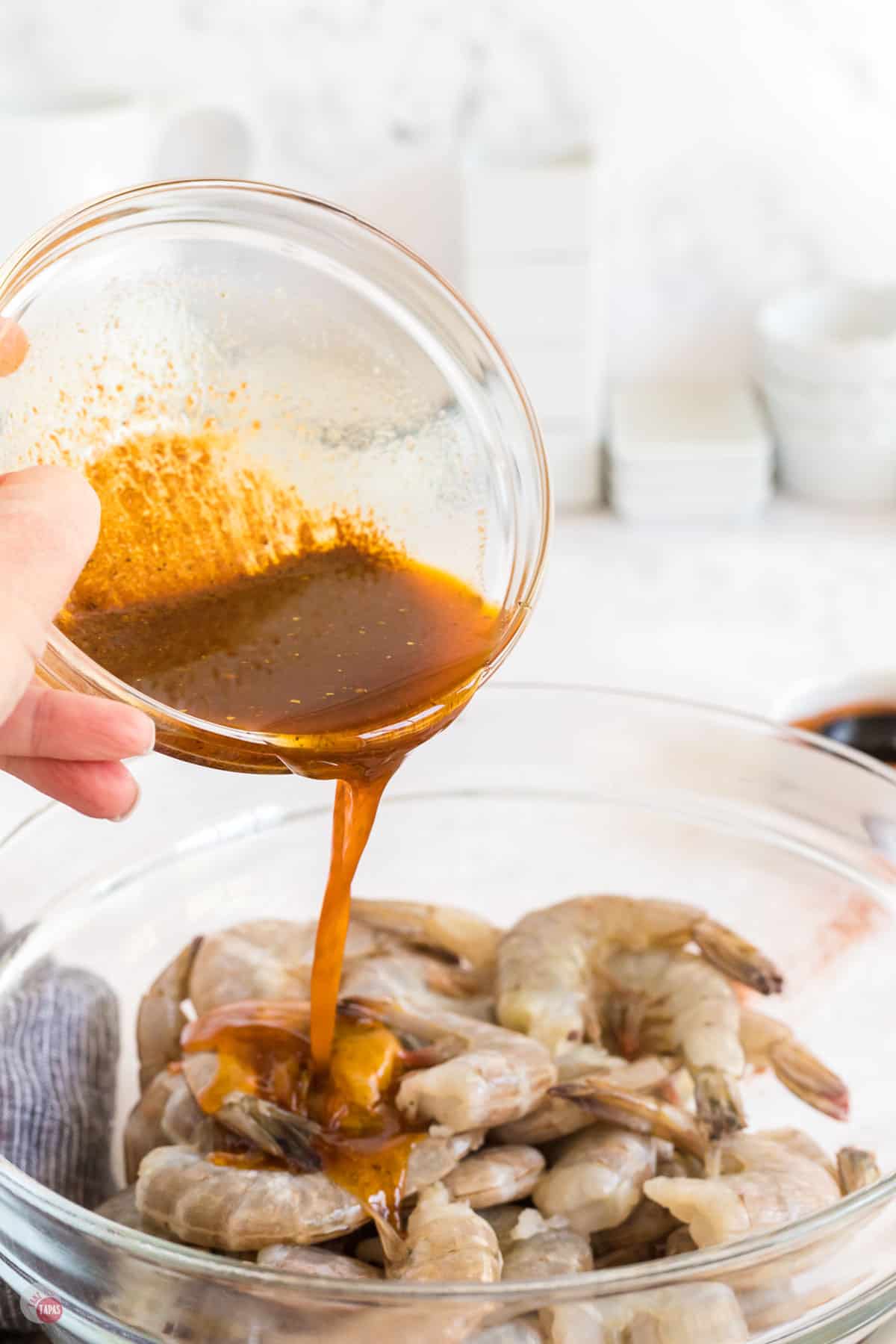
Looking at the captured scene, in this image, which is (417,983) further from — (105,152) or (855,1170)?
(105,152)

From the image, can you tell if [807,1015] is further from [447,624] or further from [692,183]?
[692,183]

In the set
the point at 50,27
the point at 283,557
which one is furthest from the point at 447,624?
the point at 50,27

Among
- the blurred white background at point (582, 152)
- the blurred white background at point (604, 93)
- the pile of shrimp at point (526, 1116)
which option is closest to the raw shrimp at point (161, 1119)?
the pile of shrimp at point (526, 1116)

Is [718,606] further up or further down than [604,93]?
further down

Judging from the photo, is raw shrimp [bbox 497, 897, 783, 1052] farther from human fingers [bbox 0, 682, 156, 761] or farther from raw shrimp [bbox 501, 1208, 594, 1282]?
human fingers [bbox 0, 682, 156, 761]

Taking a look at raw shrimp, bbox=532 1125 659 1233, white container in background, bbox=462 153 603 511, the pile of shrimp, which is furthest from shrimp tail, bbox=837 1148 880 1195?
white container in background, bbox=462 153 603 511

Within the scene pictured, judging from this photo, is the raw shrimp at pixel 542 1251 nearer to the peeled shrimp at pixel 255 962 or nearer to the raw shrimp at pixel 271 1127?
the raw shrimp at pixel 271 1127

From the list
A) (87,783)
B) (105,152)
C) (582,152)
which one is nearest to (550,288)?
(582,152)
